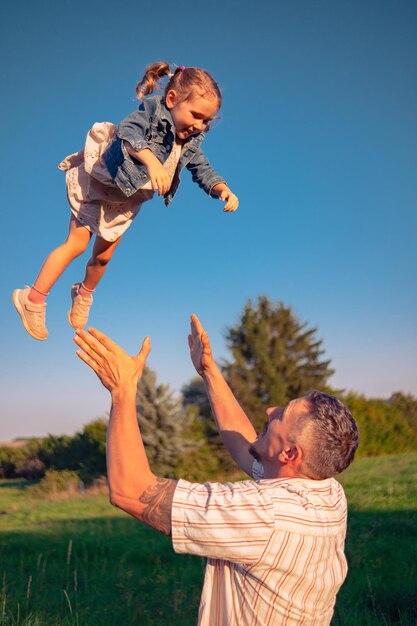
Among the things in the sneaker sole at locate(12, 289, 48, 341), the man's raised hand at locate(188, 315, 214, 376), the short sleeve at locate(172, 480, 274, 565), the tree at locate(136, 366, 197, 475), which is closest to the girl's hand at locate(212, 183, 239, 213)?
the man's raised hand at locate(188, 315, 214, 376)

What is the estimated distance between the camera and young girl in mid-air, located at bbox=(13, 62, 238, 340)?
2.37 metres

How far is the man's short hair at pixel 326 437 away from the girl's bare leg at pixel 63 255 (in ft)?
4.59

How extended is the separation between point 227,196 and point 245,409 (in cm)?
1826

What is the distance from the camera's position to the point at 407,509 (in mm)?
5801

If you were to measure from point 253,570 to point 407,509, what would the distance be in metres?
4.51

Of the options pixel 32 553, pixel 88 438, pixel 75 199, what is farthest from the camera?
pixel 88 438

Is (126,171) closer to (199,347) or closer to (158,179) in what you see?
(158,179)

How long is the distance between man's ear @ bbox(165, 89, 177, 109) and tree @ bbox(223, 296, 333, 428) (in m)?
18.4

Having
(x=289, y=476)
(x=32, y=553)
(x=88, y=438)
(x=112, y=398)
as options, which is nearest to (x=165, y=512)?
(x=112, y=398)

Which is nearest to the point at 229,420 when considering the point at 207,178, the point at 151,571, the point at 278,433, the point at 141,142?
the point at 278,433

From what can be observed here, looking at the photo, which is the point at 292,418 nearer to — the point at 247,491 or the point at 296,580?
the point at 247,491

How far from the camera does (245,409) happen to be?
20484mm

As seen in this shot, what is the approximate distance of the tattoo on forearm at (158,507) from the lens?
5.67 ft

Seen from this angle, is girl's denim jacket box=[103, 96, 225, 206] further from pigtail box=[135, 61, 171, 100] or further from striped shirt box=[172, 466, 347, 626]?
striped shirt box=[172, 466, 347, 626]
